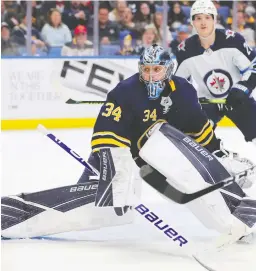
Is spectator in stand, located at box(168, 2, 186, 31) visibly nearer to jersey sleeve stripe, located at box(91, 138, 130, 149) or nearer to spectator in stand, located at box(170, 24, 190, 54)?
spectator in stand, located at box(170, 24, 190, 54)

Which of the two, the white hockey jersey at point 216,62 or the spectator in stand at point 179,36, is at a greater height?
the white hockey jersey at point 216,62

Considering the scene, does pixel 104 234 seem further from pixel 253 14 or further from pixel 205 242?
pixel 253 14

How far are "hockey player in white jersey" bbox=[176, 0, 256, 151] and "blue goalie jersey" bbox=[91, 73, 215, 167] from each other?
2.54 feet

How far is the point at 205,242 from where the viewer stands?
341 cm

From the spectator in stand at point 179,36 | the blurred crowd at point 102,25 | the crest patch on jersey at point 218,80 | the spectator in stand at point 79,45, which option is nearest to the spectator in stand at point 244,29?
the blurred crowd at point 102,25

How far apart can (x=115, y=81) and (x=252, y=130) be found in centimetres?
293

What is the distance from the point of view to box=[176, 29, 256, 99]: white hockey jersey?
436cm

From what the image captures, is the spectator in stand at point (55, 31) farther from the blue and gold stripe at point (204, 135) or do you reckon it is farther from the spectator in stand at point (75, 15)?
the blue and gold stripe at point (204, 135)

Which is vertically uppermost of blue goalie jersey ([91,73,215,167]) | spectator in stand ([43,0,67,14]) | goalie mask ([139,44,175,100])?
goalie mask ([139,44,175,100])

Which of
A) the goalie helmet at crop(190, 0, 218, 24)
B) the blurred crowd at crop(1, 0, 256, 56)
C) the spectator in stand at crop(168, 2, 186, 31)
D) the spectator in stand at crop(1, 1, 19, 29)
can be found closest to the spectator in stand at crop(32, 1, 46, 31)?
the blurred crowd at crop(1, 0, 256, 56)

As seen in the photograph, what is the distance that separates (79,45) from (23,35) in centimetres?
49

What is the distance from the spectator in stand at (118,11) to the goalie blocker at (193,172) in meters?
4.21

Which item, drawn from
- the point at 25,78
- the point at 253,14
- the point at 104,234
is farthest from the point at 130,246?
the point at 253,14

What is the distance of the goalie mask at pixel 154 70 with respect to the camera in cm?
331
